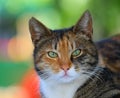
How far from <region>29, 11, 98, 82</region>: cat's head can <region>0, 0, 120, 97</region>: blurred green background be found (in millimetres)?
2883

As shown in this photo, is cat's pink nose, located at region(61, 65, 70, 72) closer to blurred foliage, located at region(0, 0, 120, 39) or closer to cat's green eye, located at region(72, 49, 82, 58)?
cat's green eye, located at region(72, 49, 82, 58)

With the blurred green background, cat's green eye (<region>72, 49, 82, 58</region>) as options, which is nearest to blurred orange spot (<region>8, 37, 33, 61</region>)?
the blurred green background

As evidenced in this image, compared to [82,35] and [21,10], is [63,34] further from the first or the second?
[21,10]

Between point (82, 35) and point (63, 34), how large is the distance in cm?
10

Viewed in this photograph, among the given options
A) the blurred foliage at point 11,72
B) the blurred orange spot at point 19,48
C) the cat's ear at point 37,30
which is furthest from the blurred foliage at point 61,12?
the cat's ear at point 37,30

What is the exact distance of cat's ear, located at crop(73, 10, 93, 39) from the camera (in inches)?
85.4

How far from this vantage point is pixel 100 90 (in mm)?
Answer: 2203

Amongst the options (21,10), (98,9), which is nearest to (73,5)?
(98,9)

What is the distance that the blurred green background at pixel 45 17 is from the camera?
17.6ft

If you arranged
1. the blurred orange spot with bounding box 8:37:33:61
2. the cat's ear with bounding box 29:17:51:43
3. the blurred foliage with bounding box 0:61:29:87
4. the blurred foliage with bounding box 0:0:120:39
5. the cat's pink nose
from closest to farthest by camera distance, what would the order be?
the cat's pink nose
the cat's ear with bounding box 29:17:51:43
the blurred foliage with bounding box 0:61:29:87
the blurred orange spot with bounding box 8:37:33:61
the blurred foliage with bounding box 0:0:120:39

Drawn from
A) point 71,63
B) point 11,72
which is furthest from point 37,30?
point 11,72

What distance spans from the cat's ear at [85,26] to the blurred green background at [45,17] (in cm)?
293

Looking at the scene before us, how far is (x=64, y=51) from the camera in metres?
2.15

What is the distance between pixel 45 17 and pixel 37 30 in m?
3.41
